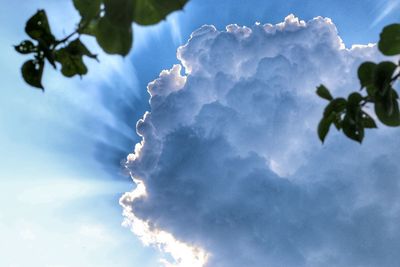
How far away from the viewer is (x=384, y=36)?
161 cm

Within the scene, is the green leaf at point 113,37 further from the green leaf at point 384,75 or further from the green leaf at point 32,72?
the green leaf at point 384,75

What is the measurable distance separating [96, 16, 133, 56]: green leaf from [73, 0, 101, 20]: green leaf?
4cm

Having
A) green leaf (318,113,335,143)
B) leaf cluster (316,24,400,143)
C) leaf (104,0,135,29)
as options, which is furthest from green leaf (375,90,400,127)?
leaf (104,0,135,29)

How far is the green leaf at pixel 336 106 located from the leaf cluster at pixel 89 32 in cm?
79

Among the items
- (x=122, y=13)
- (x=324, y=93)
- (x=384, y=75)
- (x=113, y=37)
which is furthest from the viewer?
(x=324, y=93)

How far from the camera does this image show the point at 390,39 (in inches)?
63.6

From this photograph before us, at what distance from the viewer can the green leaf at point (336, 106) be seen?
168 centimetres

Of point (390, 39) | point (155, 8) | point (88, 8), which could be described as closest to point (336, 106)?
point (390, 39)

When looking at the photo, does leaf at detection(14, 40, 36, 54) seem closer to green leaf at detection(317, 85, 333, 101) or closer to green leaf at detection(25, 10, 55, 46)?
green leaf at detection(25, 10, 55, 46)

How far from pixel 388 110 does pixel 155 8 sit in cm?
99

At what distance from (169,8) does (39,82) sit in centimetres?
71

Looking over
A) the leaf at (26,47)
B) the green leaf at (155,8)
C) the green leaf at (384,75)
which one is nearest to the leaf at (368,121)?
the green leaf at (384,75)

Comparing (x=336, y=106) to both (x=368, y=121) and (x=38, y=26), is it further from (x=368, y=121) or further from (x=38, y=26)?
(x=38, y=26)

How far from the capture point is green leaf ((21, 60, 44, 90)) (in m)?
1.64
